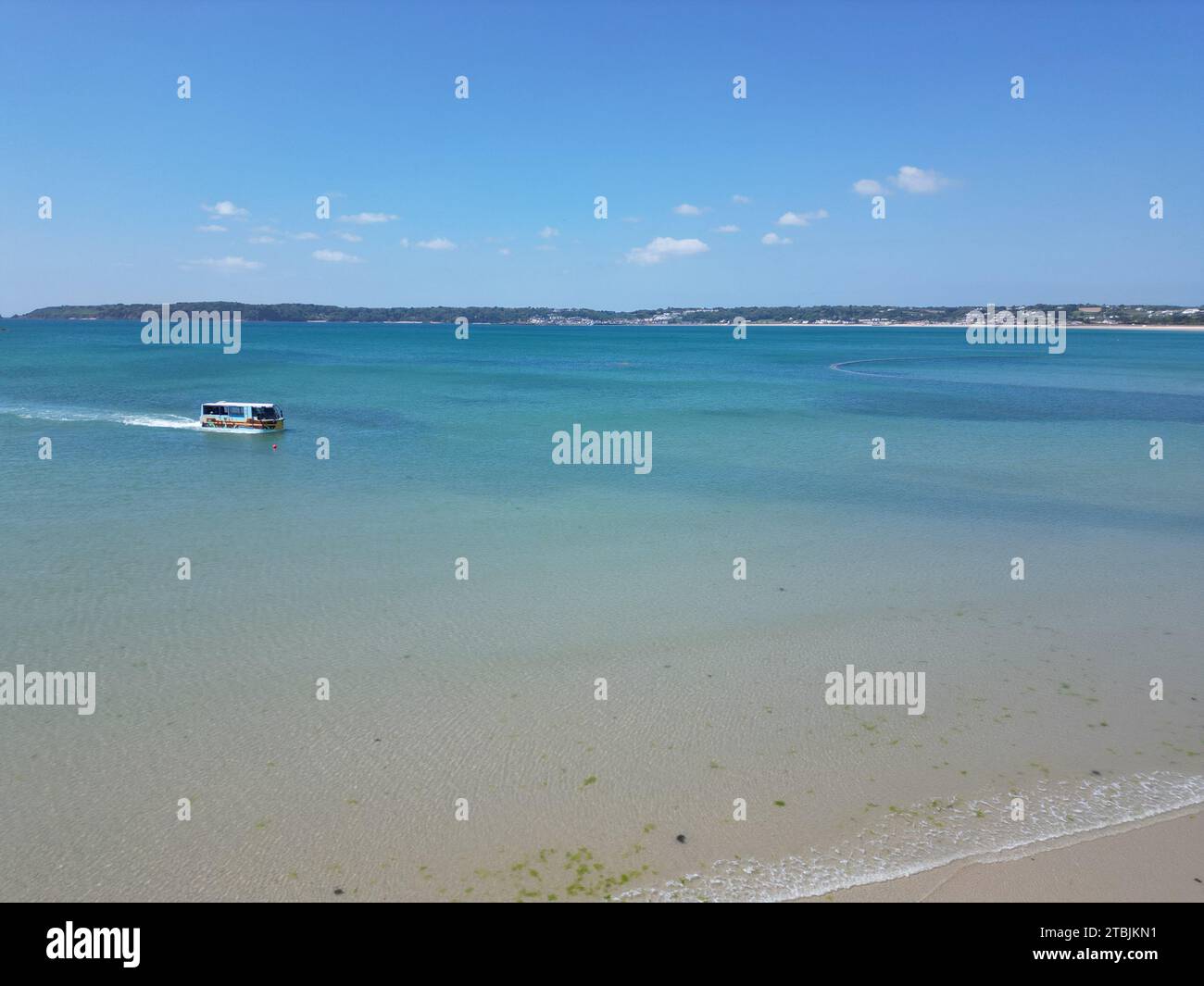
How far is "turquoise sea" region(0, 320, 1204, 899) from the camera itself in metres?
7.45

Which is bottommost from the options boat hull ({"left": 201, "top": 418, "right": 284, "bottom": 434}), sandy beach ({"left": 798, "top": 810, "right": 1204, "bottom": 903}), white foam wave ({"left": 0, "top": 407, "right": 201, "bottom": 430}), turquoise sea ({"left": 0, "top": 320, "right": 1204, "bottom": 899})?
sandy beach ({"left": 798, "top": 810, "right": 1204, "bottom": 903})

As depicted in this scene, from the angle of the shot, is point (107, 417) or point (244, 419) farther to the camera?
point (107, 417)

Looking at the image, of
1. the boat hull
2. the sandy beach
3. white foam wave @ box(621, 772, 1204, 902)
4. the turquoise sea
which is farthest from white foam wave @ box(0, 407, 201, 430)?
the sandy beach

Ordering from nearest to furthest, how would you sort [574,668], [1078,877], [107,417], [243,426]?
[1078,877] < [574,668] < [243,426] < [107,417]

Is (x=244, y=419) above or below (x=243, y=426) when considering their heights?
above

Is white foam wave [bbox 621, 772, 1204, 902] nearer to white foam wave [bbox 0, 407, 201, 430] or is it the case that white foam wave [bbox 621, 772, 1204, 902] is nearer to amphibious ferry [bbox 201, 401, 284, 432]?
amphibious ferry [bbox 201, 401, 284, 432]

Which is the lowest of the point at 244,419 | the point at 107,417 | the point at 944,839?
the point at 944,839

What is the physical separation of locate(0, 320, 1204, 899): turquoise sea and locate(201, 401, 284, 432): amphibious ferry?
5.74 metres

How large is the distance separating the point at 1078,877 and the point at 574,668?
6.36m

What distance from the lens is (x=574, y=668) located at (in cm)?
1111

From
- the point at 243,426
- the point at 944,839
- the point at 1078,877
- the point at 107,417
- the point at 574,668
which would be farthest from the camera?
the point at 107,417

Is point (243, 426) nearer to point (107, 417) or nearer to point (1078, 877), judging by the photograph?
point (107, 417)

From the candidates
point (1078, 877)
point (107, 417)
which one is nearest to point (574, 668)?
point (1078, 877)
